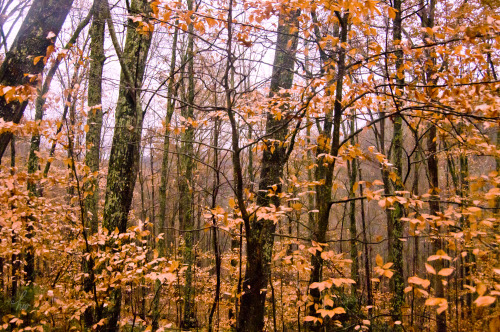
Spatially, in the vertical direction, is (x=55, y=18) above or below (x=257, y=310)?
above

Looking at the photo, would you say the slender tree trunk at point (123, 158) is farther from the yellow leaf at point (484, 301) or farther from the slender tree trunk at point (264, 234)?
the yellow leaf at point (484, 301)

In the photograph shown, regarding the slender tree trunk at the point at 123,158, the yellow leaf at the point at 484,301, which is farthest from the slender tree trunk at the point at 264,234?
the slender tree trunk at the point at 123,158

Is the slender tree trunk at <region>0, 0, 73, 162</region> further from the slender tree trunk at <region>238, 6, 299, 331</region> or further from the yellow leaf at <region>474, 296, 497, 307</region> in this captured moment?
the yellow leaf at <region>474, 296, 497, 307</region>

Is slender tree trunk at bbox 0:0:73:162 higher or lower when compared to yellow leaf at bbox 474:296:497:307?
higher

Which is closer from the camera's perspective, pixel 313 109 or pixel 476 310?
pixel 313 109

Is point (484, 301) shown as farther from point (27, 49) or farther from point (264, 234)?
point (27, 49)

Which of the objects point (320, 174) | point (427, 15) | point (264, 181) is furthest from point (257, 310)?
point (427, 15)

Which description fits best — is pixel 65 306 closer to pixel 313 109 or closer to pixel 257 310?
pixel 257 310

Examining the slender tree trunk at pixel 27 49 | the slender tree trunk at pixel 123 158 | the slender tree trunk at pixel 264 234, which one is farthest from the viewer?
the slender tree trunk at pixel 123 158

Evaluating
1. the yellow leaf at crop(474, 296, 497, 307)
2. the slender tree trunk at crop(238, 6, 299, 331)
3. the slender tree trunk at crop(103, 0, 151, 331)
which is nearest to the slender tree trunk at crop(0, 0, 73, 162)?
the slender tree trunk at crop(103, 0, 151, 331)

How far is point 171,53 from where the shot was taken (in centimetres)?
1050

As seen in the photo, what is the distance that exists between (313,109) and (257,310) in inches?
103

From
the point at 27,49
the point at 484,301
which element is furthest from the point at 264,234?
the point at 27,49

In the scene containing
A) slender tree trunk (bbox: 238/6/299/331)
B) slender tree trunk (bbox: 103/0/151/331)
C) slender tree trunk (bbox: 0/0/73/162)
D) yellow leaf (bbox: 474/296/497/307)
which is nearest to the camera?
yellow leaf (bbox: 474/296/497/307)
